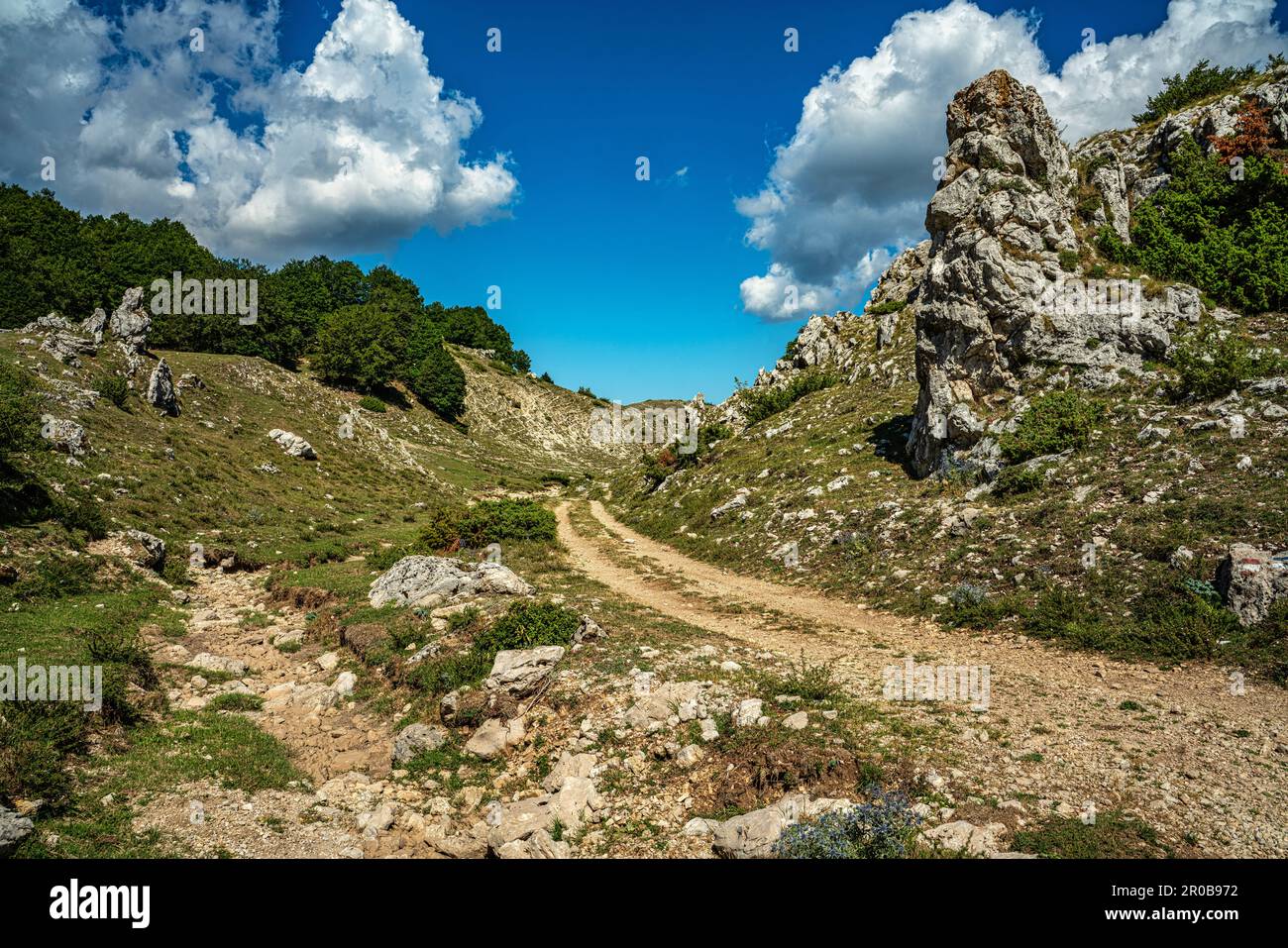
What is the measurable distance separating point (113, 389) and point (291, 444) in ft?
37.5

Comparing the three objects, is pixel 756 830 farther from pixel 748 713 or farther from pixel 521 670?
pixel 521 670

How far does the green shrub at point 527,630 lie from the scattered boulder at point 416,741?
2.29 metres

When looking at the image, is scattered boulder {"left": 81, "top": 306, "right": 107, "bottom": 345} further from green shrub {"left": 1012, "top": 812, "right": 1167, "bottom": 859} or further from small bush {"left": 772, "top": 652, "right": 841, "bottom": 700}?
green shrub {"left": 1012, "top": 812, "right": 1167, "bottom": 859}

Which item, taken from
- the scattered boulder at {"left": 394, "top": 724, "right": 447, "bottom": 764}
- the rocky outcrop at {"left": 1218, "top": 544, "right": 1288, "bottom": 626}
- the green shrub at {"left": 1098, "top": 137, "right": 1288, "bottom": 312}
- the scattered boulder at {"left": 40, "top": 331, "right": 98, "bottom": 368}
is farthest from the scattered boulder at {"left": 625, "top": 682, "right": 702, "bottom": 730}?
the scattered boulder at {"left": 40, "top": 331, "right": 98, "bottom": 368}

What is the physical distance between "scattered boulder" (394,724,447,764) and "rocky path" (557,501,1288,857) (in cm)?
840

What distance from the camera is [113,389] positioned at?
3672 cm

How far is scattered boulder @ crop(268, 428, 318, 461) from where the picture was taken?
150 feet

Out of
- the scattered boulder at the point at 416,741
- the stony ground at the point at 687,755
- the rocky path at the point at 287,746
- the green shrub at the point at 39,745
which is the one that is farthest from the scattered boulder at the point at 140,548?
the scattered boulder at the point at 416,741

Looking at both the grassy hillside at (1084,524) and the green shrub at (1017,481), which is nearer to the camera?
the grassy hillside at (1084,524)

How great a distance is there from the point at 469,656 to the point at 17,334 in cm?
4631

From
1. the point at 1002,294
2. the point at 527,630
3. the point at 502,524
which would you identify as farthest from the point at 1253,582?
the point at 502,524

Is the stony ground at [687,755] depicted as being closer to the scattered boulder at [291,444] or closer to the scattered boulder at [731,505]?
the scattered boulder at [731,505]

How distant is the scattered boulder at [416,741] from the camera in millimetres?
11347
